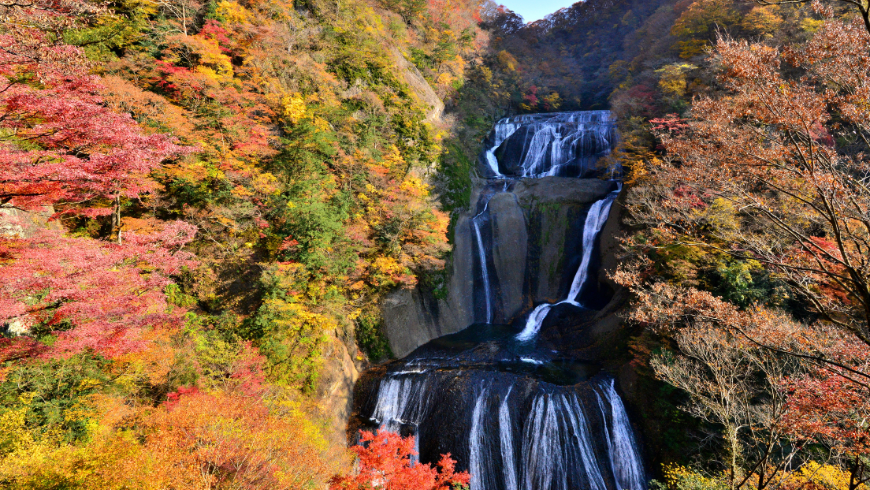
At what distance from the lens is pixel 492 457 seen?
1044 cm

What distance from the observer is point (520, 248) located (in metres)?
20.7

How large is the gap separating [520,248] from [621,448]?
12.1 metres

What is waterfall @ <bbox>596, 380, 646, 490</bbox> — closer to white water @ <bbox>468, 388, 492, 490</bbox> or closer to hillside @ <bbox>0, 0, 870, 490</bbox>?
hillside @ <bbox>0, 0, 870, 490</bbox>

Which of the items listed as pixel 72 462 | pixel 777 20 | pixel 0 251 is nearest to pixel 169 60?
pixel 0 251

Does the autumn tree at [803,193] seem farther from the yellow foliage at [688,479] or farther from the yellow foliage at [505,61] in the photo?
the yellow foliage at [505,61]

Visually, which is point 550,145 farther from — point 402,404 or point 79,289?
point 79,289

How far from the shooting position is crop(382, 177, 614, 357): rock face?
1909 cm

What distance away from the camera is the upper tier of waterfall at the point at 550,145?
2278 centimetres

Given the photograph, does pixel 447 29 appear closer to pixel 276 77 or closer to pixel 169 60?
pixel 276 77

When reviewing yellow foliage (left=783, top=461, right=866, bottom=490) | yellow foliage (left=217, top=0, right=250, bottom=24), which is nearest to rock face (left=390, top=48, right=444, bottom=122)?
yellow foliage (left=217, top=0, right=250, bottom=24)

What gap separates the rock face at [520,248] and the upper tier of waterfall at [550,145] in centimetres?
238

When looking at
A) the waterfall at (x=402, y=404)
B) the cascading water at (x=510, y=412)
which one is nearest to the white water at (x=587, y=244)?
the cascading water at (x=510, y=412)

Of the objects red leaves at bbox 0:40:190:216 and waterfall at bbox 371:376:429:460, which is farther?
waterfall at bbox 371:376:429:460

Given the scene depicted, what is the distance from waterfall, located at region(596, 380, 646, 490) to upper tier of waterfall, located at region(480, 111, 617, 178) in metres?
15.7
